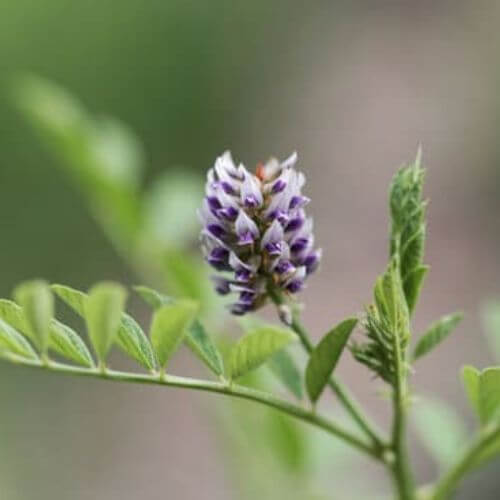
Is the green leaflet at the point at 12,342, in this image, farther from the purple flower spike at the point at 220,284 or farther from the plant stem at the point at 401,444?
the plant stem at the point at 401,444

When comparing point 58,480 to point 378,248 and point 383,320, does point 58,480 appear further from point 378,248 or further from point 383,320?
point 383,320

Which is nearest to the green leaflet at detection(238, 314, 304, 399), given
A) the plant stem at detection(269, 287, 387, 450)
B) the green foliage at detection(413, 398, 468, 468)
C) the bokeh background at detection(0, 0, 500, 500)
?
the plant stem at detection(269, 287, 387, 450)

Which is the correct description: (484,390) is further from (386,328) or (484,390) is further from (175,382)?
(175,382)

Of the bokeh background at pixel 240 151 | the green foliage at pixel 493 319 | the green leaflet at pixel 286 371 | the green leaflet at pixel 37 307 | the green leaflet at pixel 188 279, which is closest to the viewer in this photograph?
the green leaflet at pixel 37 307

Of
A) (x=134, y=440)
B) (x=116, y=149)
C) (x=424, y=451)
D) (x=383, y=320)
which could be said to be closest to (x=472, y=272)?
(x=424, y=451)

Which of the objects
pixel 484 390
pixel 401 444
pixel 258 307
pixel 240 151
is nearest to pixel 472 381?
pixel 484 390

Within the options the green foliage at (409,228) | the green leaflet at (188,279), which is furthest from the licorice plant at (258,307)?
the green leaflet at (188,279)
